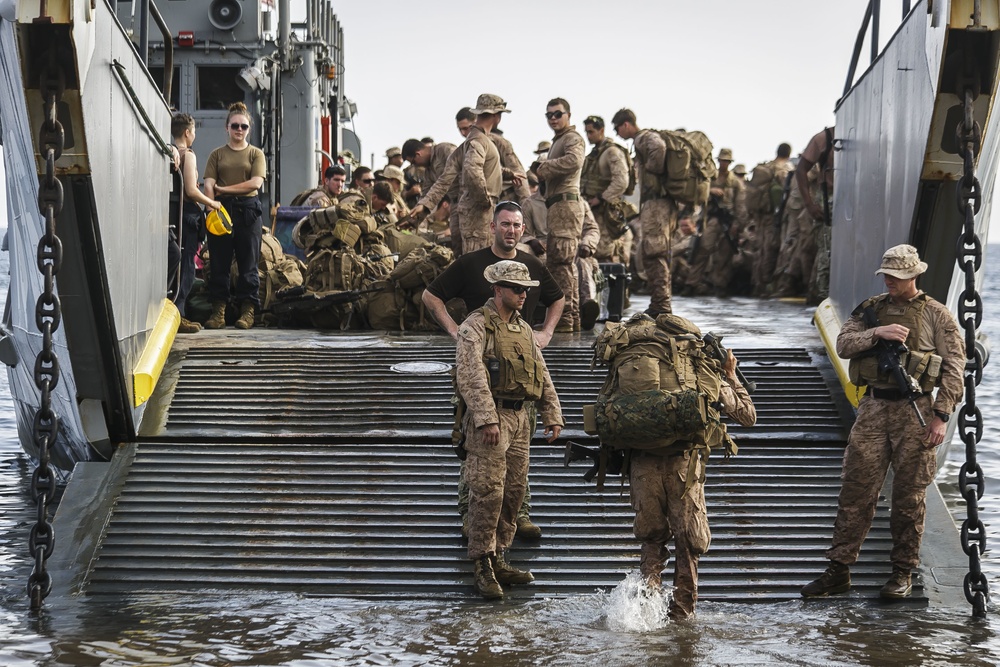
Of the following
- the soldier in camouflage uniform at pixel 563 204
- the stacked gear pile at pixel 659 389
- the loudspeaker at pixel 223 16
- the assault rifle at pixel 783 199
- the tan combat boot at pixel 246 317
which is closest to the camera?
the stacked gear pile at pixel 659 389

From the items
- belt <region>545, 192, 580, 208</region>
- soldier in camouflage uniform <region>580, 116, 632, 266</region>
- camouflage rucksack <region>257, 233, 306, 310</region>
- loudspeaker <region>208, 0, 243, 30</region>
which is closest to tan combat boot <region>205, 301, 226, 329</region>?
camouflage rucksack <region>257, 233, 306, 310</region>

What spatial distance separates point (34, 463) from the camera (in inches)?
431

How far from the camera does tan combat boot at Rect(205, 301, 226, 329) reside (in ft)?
35.1

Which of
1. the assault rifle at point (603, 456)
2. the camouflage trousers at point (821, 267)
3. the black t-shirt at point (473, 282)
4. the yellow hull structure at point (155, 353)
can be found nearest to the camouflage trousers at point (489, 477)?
the assault rifle at point (603, 456)

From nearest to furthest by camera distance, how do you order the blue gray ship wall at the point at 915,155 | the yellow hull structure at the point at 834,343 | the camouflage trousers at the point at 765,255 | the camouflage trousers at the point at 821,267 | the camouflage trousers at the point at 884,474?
the camouflage trousers at the point at 884,474 → the blue gray ship wall at the point at 915,155 → the yellow hull structure at the point at 834,343 → the camouflage trousers at the point at 821,267 → the camouflage trousers at the point at 765,255

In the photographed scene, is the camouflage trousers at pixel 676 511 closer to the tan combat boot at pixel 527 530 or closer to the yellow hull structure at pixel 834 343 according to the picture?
the tan combat boot at pixel 527 530

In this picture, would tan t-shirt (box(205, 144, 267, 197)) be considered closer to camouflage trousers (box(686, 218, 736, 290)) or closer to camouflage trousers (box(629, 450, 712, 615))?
camouflage trousers (box(629, 450, 712, 615))

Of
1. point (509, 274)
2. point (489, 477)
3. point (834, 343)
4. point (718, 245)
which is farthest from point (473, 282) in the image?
point (718, 245)

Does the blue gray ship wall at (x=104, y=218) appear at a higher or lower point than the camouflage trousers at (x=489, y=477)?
higher

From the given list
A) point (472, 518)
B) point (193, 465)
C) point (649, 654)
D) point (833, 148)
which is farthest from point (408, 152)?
point (649, 654)

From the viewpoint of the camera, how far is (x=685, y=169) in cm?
1152

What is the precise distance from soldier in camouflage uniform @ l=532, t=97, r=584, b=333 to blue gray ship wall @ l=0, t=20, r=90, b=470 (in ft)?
13.2

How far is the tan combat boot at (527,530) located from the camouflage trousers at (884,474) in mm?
1478

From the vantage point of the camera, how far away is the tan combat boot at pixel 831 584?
6.42m
